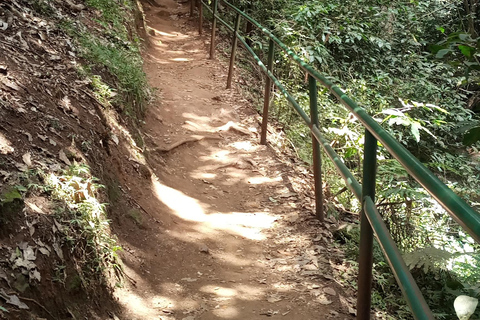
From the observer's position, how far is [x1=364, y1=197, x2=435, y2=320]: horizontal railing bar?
1.32 m

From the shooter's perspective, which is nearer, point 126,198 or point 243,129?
point 126,198

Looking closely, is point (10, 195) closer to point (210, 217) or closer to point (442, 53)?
point (210, 217)

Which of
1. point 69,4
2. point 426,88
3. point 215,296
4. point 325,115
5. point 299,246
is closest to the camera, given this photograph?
point 215,296

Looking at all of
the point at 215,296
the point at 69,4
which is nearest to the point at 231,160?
the point at 215,296

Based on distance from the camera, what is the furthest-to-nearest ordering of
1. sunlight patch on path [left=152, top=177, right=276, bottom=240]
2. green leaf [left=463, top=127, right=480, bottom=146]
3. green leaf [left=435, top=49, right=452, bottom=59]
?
sunlight patch on path [left=152, top=177, right=276, bottom=240]
green leaf [left=435, top=49, right=452, bottom=59]
green leaf [left=463, top=127, right=480, bottom=146]

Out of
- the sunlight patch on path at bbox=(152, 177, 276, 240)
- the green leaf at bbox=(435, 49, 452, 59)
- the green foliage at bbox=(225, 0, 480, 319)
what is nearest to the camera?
the green leaf at bbox=(435, 49, 452, 59)

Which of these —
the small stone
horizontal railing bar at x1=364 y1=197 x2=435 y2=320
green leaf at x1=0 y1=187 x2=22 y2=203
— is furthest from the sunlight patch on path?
horizontal railing bar at x1=364 y1=197 x2=435 y2=320

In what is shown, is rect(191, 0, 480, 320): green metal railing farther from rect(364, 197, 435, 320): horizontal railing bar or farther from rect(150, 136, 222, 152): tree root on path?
rect(150, 136, 222, 152): tree root on path

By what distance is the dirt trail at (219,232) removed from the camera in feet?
9.21

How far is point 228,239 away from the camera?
12.0 feet

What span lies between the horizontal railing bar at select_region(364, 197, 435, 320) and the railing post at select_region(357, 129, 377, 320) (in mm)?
92

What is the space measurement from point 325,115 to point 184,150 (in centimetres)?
245

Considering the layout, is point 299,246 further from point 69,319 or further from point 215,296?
point 69,319

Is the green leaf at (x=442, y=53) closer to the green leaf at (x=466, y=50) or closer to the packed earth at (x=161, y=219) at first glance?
the green leaf at (x=466, y=50)
